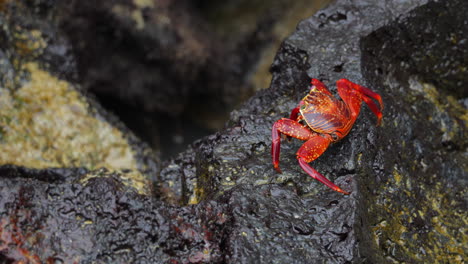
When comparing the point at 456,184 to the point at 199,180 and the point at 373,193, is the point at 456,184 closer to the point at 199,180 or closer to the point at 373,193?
the point at 373,193

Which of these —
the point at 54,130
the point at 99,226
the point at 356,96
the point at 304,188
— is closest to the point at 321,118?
the point at 356,96

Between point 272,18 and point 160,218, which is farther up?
point 272,18

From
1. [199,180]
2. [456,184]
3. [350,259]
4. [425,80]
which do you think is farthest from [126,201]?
[425,80]

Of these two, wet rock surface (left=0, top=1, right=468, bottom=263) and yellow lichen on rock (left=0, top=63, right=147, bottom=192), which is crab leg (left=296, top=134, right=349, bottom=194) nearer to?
wet rock surface (left=0, top=1, right=468, bottom=263)

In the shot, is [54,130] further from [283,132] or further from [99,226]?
[283,132]

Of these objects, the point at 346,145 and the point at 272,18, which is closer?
the point at 346,145

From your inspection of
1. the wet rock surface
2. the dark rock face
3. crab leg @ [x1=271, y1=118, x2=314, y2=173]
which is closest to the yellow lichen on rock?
the wet rock surface

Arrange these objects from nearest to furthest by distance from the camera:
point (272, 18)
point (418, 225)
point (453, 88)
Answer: point (418, 225) < point (453, 88) < point (272, 18)
